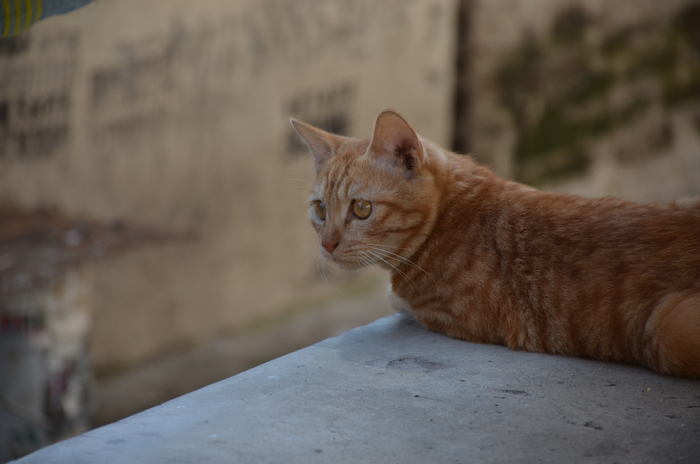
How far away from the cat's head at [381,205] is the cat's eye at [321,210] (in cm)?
7

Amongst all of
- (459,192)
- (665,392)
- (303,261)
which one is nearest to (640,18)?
(303,261)

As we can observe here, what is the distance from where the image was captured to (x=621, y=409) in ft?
5.23

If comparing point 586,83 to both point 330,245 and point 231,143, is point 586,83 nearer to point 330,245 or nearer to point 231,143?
point 231,143

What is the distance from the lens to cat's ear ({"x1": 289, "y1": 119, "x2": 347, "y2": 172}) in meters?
2.37

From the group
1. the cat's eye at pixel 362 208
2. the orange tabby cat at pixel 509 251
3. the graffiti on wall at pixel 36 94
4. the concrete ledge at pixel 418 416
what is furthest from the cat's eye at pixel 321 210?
the graffiti on wall at pixel 36 94

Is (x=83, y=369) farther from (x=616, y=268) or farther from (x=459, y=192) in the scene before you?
(x=616, y=268)

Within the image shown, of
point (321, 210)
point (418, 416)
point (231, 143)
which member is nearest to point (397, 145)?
point (321, 210)

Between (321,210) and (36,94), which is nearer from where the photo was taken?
(321,210)

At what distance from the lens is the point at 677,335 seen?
1.69m

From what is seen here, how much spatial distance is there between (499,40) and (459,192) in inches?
142

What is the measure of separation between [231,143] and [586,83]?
2.77 metres

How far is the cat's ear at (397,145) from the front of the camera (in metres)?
2.07

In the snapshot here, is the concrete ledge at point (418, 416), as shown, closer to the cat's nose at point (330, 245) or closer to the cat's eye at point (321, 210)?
the cat's nose at point (330, 245)

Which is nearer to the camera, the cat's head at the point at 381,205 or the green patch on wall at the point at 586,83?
the cat's head at the point at 381,205
